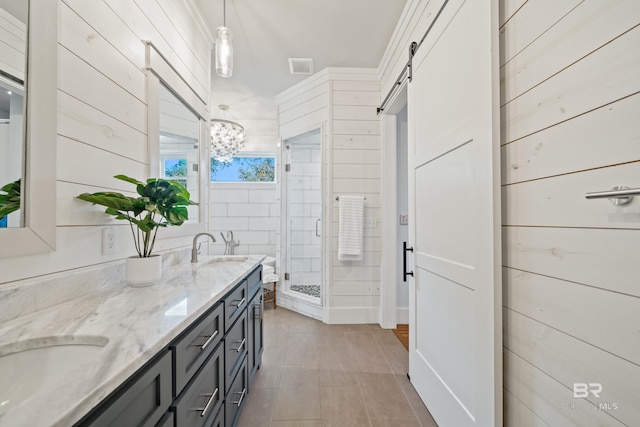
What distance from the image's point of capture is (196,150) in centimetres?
219

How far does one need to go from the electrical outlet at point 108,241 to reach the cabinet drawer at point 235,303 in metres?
0.58

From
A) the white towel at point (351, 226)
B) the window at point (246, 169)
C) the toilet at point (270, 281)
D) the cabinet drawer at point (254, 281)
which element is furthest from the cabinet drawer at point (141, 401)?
the window at point (246, 169)

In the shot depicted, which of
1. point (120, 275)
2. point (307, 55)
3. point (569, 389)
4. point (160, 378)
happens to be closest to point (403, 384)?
point (569, 389)

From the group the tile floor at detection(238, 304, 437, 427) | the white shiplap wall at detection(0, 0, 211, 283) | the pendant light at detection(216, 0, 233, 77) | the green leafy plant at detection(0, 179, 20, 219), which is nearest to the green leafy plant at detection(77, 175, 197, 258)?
the white shiplap wall at detection(0, 0, 211, 283)

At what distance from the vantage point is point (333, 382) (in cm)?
191

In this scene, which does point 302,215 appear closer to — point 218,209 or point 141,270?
point 218,209

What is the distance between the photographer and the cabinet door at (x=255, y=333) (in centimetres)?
177

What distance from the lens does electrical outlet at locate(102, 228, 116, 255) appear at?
1.18 meters

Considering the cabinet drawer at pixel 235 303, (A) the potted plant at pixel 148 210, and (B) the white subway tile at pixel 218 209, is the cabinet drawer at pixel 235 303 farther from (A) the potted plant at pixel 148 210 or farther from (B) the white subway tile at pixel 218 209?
(B) the white subway tile at pixel 218 209

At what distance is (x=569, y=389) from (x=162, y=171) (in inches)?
84.6

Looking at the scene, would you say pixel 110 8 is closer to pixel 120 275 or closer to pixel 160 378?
pixel 120 275

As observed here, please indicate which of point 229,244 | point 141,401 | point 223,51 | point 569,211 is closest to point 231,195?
A: point 229,244

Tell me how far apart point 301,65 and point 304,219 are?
180 cm

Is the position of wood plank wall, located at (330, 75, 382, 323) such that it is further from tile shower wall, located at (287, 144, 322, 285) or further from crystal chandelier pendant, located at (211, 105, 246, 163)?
crystal chandelier pendant, located at (211, 105, 246, 163)
